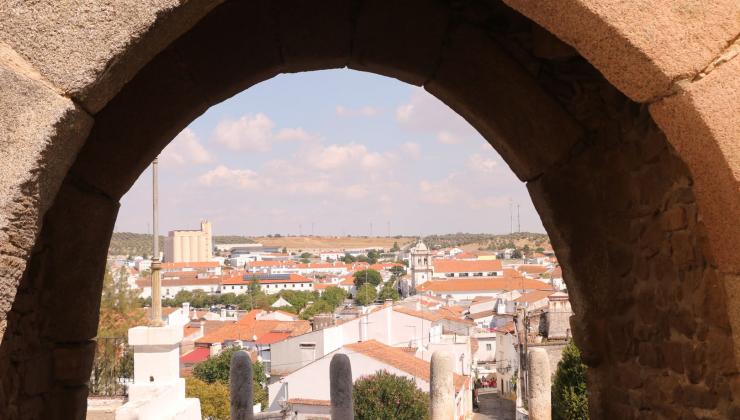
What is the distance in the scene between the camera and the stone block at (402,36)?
158 inches

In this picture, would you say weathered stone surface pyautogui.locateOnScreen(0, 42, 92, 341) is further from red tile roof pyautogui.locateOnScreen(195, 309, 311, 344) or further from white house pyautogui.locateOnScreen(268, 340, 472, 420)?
red tile roof pyautogui.locateOnScreen(195, 309, 311, 344)

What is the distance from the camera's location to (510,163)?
4355 millimetres

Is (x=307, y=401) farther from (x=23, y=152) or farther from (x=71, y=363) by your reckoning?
(x=23, y=152)

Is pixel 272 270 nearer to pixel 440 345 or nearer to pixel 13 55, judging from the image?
pixel 440 345

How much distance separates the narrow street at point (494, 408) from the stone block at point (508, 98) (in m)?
26.9

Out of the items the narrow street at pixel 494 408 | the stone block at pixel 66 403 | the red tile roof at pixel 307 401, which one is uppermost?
the stone block at pixel 66 403

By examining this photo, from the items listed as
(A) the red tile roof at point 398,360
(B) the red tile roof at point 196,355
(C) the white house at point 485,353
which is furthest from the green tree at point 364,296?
(A) the red tile roof at point 398,360

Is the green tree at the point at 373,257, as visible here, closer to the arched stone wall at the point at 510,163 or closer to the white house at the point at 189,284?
the white house at the point at 189,284

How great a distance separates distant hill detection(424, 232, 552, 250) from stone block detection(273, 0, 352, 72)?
11390 cm

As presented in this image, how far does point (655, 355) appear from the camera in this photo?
3.62m

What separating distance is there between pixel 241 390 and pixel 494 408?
27.6 m

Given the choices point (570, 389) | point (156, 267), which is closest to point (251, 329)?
point (570, 389)

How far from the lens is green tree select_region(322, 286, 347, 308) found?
7684 cm

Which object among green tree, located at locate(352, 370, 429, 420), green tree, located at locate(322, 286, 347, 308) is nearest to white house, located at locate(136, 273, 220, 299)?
green tree, located at locate(322, 286, 347, 308)
